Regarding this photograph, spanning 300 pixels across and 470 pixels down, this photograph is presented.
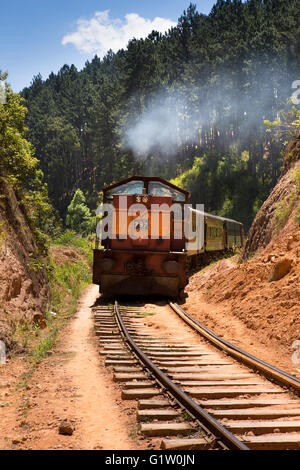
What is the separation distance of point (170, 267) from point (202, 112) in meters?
37.7

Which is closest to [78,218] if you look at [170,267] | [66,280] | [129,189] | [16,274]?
[66,280]

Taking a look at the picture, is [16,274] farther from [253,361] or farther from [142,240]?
[253,361]

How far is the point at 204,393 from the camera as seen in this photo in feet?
18.4

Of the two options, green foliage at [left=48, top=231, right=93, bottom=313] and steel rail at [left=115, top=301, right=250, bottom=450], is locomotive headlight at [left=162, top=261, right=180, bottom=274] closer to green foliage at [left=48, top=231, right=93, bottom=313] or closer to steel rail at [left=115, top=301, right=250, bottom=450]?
green foliage at [left=48, top=231, right=93, bottom=313]

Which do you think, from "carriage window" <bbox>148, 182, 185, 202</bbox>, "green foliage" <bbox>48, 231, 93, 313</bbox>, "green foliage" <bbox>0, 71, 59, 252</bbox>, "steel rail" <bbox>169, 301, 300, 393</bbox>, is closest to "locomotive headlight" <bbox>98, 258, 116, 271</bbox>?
"green foliage" <bbox>48, 231, 93, 313</bbox>

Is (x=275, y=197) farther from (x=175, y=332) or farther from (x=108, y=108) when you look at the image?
→ (x=108, y=108)

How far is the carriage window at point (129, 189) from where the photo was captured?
14844 millimetres

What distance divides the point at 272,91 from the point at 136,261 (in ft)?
105

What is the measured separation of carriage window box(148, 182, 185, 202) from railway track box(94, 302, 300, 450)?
6.46m

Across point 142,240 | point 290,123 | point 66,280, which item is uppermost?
point 290,123

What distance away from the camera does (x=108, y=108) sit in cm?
6506

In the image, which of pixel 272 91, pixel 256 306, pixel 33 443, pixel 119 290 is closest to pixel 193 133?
pixel 272 91

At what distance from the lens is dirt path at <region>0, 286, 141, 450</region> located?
4438 mm

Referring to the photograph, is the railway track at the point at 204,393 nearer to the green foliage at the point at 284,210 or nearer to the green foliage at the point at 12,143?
the green foliage at the point at 12,143
